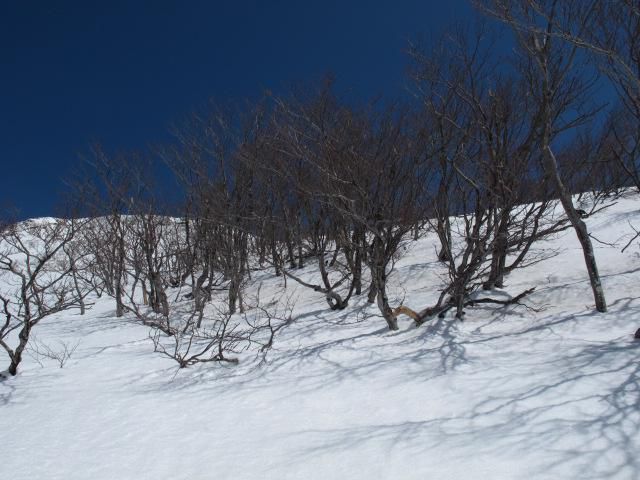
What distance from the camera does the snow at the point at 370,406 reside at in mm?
2596

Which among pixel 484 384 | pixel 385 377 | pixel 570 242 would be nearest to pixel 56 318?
pixel 385 377

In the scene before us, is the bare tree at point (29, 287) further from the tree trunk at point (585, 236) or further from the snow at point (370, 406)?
the tree trunk at point (585, 236)

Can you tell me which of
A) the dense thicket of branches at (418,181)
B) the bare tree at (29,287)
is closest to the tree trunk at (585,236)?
the dense thicket of branches at (418,181)

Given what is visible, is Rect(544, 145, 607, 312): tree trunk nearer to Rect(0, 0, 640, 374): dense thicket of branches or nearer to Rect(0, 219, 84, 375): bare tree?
Rect(0, 0, 640, 374): dense thicket of branches

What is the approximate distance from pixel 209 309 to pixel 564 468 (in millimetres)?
12198

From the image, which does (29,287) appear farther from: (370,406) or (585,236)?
(585,236)

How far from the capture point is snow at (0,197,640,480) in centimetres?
260

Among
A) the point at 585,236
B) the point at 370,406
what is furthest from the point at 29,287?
the point at 585,236

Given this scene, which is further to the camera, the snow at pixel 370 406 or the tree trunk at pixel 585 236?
the tree trunk at pixel 585 236

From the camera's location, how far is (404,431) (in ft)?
9.84

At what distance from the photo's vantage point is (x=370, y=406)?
3.67m

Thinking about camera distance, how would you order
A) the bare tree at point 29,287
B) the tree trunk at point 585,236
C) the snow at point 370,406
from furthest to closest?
the bare tree at point 29,287 → the tree trunk at point 585,236 → the snow at point 370,406

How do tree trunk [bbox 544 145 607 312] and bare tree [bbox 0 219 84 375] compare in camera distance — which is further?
bare tree [bbox 0 219 84 375]

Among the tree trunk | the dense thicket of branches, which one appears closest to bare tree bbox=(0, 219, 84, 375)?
the dense thicket of branches
